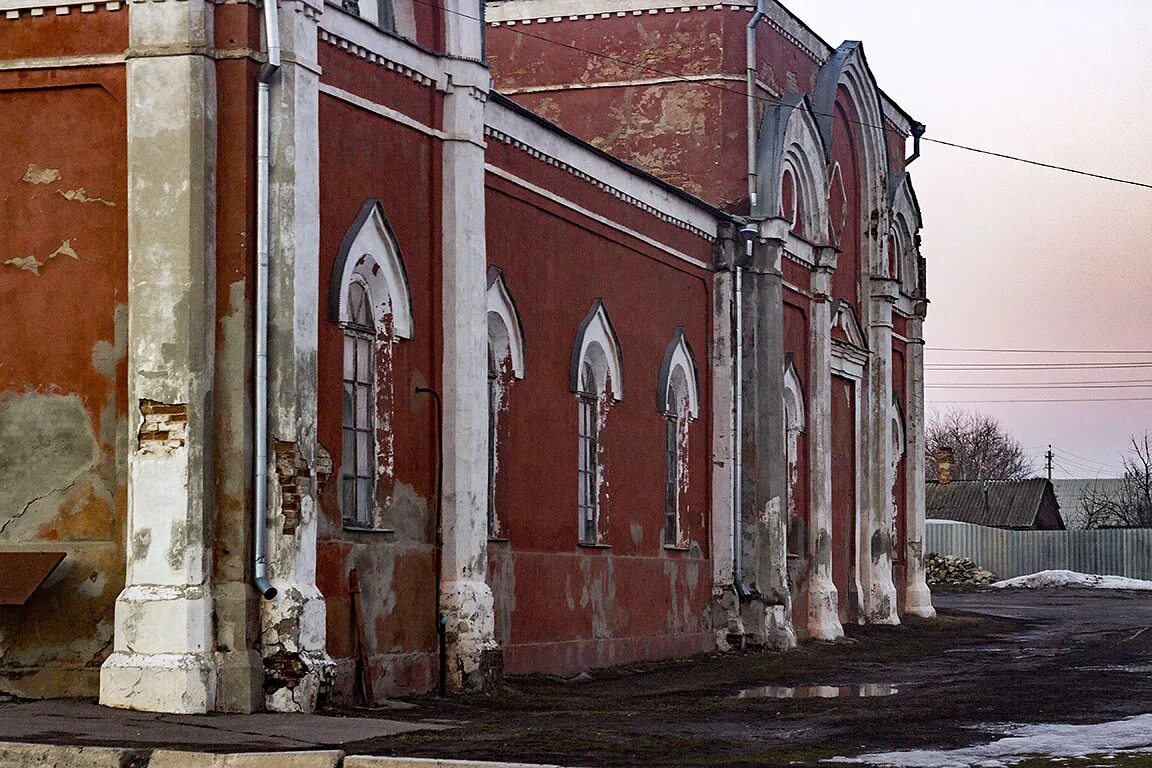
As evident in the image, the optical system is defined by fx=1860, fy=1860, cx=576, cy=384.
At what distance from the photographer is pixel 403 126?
573 inches

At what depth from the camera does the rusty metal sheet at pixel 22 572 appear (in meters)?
12.3

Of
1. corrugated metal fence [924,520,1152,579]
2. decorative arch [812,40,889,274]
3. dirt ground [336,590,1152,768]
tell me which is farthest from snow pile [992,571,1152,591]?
dirt ground [336,590,1152,768]

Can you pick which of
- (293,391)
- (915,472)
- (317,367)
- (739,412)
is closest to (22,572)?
(293,391)

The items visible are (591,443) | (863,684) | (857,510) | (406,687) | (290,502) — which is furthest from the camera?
(857,510)

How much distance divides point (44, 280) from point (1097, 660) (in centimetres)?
1234

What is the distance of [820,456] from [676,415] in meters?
4.49

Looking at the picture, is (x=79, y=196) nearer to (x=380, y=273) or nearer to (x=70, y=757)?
(x=380, y=273)

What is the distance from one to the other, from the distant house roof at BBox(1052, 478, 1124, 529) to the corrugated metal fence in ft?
135

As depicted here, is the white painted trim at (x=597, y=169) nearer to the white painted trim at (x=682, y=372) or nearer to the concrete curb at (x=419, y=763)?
the white painted trim at (x=682, y=372)

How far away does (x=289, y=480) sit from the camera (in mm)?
12461

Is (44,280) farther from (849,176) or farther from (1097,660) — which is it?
(849,176)

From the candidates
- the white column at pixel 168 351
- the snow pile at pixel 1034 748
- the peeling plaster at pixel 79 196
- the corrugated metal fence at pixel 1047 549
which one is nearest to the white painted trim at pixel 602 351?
the peeling plaster at pixel 79 196

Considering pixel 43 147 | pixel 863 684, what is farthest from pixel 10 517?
pixel 863 684

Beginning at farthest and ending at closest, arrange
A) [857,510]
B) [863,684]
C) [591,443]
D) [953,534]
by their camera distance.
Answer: [953,534] < [857,510] < [591,443] < [863,684]
